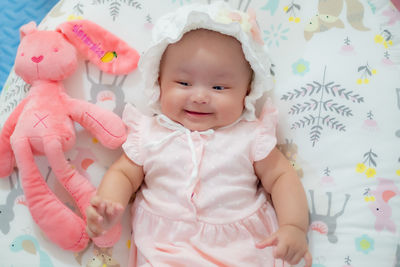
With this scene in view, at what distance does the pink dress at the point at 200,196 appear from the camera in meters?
1.06

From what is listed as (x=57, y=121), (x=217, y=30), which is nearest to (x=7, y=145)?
(x=57, y=121)

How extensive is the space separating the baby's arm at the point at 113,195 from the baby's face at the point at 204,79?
18 centimetres

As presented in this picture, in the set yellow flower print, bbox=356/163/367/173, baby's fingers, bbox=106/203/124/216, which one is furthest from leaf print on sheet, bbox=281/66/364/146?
baby's fingers, bbox=106/203/124/216

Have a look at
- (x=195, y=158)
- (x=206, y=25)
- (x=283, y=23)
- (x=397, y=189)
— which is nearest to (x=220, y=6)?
(x=206, y=25)

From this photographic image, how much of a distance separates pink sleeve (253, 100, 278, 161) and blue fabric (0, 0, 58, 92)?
1.02m

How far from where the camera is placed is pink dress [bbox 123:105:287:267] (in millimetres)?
1059

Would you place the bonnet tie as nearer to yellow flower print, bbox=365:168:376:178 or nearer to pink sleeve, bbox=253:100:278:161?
pink sleeve, bbox=253:100:278:161

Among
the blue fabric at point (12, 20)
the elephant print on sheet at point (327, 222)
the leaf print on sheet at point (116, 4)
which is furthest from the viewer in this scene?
the blue fabric at point (12, 20)

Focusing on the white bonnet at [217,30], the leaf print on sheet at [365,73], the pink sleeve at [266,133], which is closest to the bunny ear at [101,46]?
the white bonnet at [217,30]

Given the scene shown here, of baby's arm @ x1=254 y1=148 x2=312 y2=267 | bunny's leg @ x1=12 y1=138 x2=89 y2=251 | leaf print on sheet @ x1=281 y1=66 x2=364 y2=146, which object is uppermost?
leaf print on sheet @ x1=281 y1=66 x2=364 y2=146

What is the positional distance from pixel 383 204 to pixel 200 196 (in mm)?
Result: 440

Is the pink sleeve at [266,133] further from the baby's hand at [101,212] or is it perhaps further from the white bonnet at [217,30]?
the baby's hand at [101,212]

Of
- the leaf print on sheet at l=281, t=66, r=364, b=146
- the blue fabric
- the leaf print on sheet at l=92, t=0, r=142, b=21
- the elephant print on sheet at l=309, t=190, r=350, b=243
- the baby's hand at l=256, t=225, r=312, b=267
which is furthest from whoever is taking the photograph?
the blue fabric

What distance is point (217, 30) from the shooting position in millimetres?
1084
